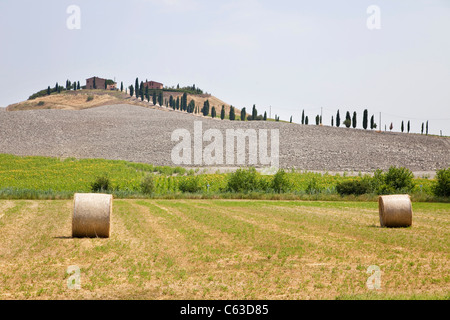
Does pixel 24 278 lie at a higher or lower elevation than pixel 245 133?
lower

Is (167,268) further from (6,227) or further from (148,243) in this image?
(6,227)

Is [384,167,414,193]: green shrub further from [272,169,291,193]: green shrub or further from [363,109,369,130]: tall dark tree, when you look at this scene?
[363,109,369,130]: tall dark tree

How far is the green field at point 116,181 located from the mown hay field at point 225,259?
65.8 feet

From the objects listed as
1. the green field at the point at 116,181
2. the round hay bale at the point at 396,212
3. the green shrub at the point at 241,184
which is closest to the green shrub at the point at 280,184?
the green field at the point at 116,181

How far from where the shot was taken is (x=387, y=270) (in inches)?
571

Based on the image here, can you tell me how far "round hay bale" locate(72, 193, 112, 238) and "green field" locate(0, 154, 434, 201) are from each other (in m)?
24.8

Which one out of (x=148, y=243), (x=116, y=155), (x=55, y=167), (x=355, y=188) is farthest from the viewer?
(x=116, y=155)

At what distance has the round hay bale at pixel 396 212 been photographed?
2422 cm

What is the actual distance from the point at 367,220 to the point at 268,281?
53.9 ft

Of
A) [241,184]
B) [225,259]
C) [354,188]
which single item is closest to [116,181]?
[241,184]

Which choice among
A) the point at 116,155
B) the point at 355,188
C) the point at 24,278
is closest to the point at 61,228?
the point at 24,278

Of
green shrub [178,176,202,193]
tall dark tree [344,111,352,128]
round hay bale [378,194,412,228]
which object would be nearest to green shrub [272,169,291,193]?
green shrub [178,176,202,193]

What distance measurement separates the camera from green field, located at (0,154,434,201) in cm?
4703

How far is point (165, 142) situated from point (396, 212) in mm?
76921
